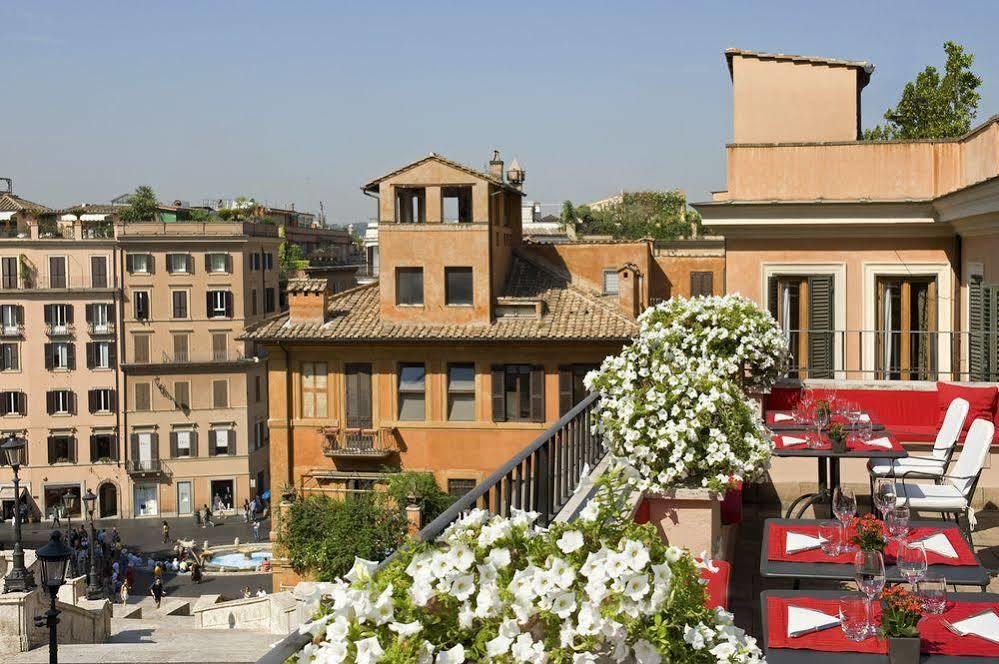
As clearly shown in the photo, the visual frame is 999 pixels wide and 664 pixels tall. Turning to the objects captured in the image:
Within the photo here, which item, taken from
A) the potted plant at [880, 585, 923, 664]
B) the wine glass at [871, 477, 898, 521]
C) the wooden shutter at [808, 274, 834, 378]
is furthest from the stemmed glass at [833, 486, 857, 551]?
the wooden shutter at [808, 274, 834, 378]

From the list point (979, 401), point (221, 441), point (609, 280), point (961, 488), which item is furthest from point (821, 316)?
point (221, 441)

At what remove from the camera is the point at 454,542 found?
3.07 metres

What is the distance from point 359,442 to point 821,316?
1692 centimetres

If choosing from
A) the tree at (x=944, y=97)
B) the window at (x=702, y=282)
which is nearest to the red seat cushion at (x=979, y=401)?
the tree at (x=944, y=97)

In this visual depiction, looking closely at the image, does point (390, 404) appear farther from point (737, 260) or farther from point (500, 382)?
point (737, 260)

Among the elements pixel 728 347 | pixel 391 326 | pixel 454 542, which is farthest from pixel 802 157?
pixel 391 326

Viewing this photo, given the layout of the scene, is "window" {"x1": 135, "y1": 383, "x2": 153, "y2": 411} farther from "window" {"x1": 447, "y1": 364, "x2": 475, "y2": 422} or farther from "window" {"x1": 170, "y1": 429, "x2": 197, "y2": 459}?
"window" {"x1": 447, "y1": 364, "x2": 475, "y2": 422}

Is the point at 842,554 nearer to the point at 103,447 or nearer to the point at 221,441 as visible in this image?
the point at 221,441

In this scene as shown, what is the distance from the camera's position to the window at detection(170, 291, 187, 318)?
60.4 meters

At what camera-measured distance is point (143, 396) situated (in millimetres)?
59812

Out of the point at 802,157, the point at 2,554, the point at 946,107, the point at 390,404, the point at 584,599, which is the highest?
the point at 946,107

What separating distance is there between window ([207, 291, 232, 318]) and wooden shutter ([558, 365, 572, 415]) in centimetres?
3445

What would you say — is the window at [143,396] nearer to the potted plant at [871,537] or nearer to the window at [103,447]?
the window at [103,447]

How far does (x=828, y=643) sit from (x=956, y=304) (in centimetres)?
1185
